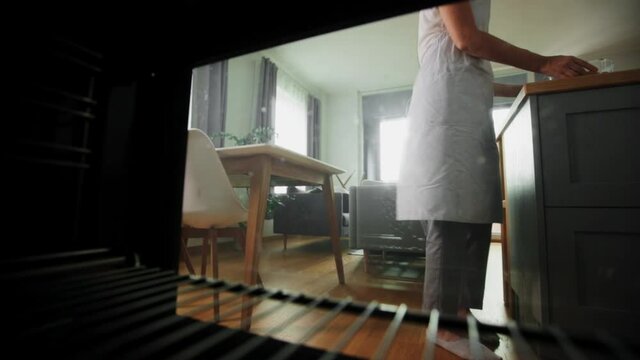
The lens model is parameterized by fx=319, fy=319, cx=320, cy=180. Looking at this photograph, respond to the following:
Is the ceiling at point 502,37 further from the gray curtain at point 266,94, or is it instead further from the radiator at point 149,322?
the radiator at point 149,322

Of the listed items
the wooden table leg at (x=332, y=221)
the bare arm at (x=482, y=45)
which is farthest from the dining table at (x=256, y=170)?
the bare arm at (x=482, y=45)

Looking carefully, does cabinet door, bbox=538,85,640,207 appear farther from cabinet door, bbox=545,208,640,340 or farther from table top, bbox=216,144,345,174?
table top, bbox=216,144,345,174

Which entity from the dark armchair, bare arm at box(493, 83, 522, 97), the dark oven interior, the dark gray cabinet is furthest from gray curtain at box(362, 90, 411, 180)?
the dark oven interior

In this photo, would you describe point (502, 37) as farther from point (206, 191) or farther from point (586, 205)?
point (206, 191)

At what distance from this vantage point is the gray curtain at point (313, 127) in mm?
4711

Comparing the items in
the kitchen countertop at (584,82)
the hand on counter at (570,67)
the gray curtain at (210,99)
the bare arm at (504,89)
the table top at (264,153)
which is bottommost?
the table top at (264,153)

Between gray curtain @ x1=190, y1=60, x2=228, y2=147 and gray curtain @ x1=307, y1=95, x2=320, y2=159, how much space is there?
1788mm

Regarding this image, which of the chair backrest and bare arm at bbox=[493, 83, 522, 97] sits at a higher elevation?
bare arm at bbox=[493, 83, 522, 97]

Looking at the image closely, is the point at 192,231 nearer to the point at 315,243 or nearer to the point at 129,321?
the point at 129,321

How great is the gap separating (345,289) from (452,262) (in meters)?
0.79

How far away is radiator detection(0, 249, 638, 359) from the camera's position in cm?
19

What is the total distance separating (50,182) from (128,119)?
89 millimetres

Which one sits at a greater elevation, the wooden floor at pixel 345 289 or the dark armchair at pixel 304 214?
the dark armchair at pixel 304 214

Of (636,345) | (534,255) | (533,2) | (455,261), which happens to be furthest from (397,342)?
(533,2)
